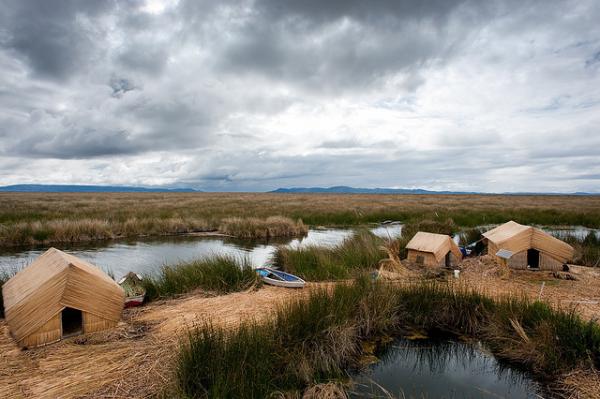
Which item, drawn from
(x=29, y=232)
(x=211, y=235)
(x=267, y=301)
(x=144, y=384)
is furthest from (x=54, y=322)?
(x=211, y=235)

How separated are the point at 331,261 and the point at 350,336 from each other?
485 cm

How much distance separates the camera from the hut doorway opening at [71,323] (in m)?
5.49

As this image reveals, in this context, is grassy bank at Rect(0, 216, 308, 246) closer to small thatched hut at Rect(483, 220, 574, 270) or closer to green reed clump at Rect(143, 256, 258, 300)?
green reed clump at Rect(143, 256, 258, 300)

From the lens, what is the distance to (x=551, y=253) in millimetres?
10070

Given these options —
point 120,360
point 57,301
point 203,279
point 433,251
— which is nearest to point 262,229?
point 433,251

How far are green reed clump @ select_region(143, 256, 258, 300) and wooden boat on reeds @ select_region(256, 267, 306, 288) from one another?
0.98ft

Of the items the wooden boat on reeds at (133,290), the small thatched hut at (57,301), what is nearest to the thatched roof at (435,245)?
the wooden boat on reeds at (133,290)

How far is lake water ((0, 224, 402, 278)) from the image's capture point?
1436cm

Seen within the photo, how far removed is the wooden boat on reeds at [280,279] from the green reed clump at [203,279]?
0.30 m

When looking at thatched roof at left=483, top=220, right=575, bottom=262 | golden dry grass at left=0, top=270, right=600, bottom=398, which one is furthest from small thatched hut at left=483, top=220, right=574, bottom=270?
golden dry grass at left=0, top=270, right=600, bottom=398

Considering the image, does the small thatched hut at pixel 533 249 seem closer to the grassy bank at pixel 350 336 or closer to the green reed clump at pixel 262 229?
the grassy bank at pixel 350 336

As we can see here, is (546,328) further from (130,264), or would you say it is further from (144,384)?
(130,264)

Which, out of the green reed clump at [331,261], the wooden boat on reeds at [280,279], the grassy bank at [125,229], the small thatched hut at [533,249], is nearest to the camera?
the wooden boat on reeds at [280,279]

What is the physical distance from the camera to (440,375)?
5.48m
